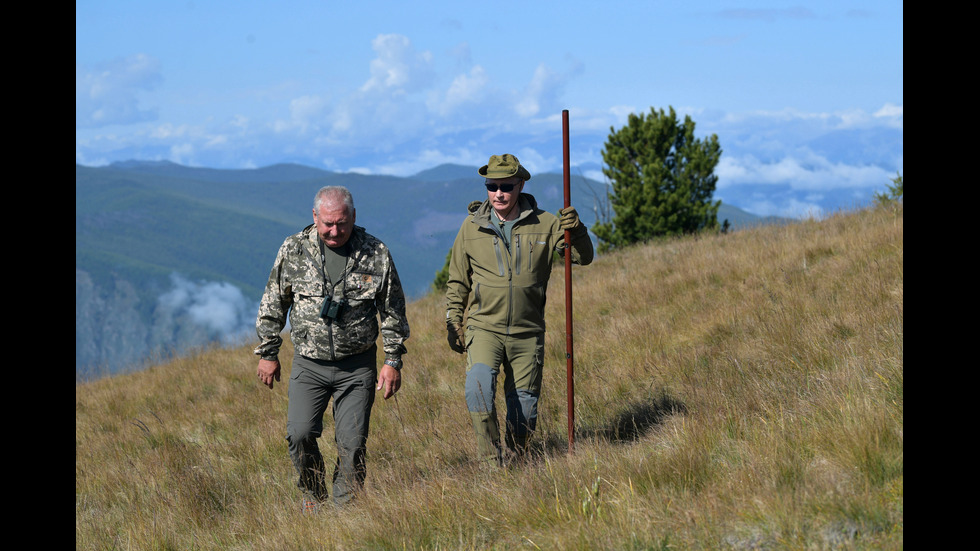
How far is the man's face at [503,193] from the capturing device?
190 inches

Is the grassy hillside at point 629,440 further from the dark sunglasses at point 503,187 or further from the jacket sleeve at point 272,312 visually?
the dark sunglasses at point 503,187

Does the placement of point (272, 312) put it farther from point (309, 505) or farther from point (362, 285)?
point (309, 505)

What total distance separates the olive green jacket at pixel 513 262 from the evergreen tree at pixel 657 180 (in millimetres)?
19530

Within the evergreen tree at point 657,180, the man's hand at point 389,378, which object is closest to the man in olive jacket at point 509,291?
the man's hand at point 389,378

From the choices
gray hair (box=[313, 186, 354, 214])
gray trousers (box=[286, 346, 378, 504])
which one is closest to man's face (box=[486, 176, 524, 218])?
gray hair (box=[313, 186, 354, 214])

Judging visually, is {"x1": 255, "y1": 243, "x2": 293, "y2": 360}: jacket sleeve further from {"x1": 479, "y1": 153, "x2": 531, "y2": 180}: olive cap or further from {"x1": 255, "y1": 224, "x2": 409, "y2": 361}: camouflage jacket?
{"x1": 479, "y1": 153, "x2": 531, "y2": 180}: olive cap

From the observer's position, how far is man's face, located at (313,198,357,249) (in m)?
4.56

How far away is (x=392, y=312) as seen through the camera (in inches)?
191

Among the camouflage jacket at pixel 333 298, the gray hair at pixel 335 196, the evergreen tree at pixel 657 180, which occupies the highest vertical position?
the evergreen tree at pixel 657 180

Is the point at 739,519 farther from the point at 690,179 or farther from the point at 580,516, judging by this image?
the point at 690,179

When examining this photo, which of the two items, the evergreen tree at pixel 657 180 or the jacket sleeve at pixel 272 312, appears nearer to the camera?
the jacket sleeve at pixel 272 312
